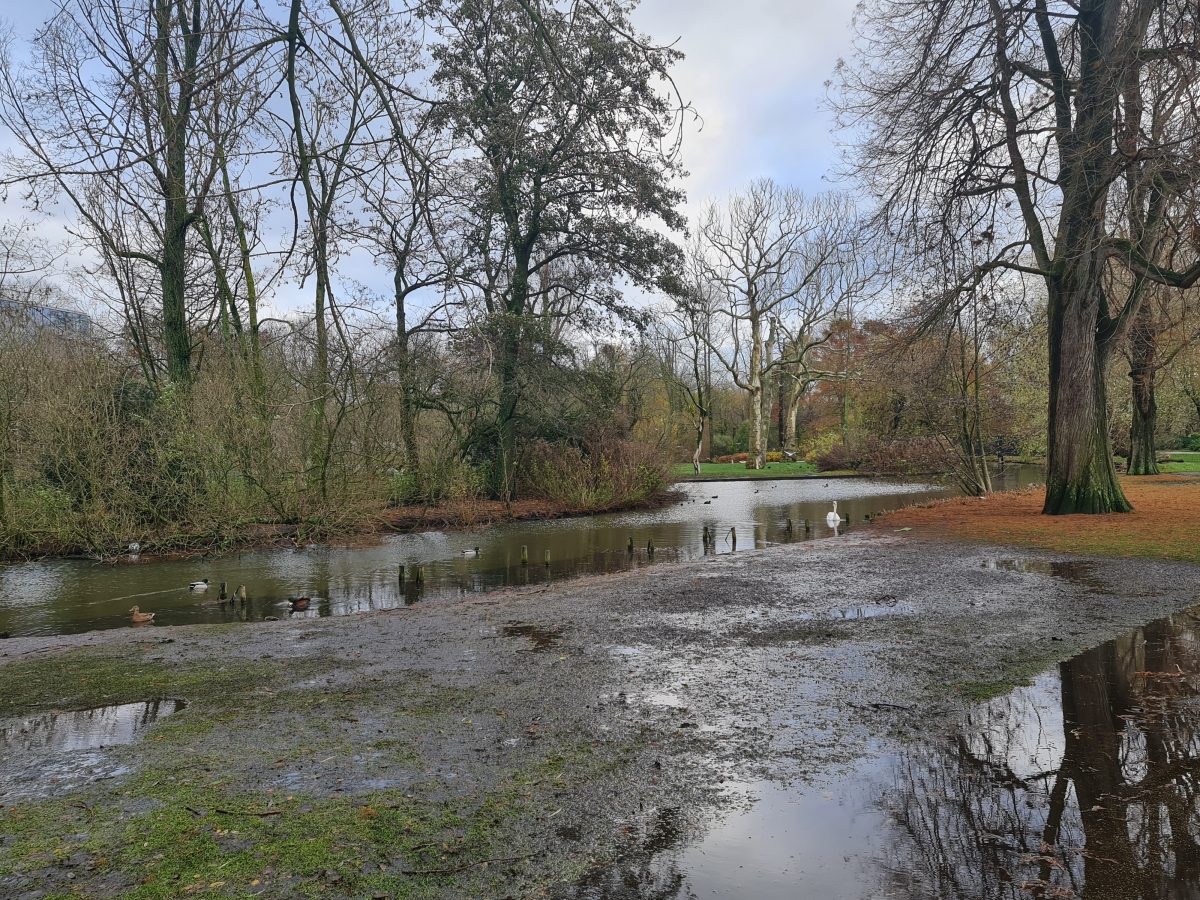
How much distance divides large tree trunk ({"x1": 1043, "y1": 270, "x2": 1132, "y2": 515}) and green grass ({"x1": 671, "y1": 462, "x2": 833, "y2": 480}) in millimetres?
19209

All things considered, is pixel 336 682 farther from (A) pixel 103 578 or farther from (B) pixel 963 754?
(A) pixel 103 578

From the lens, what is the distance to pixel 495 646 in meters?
6.89

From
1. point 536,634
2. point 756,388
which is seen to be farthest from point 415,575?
point 756,388

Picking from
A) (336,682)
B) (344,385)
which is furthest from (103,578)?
(344,385)

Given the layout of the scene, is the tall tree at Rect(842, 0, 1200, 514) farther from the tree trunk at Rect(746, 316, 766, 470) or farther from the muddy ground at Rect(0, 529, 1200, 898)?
the tree trunk at Rect(746, 316, 766, 470)

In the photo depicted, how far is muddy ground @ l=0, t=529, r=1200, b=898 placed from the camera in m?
3.13

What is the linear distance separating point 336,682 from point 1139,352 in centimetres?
2546

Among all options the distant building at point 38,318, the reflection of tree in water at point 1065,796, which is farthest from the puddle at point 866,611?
the distant building at point 38,318

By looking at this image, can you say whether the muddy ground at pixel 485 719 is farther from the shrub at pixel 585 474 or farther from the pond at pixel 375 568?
the shrub at pixel 585 474

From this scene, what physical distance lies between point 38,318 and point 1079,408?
24.0 metres

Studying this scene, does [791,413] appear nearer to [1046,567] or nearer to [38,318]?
[1046,567]

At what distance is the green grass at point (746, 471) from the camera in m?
36.0

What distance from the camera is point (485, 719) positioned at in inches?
189

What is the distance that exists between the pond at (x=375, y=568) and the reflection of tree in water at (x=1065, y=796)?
8.13m
